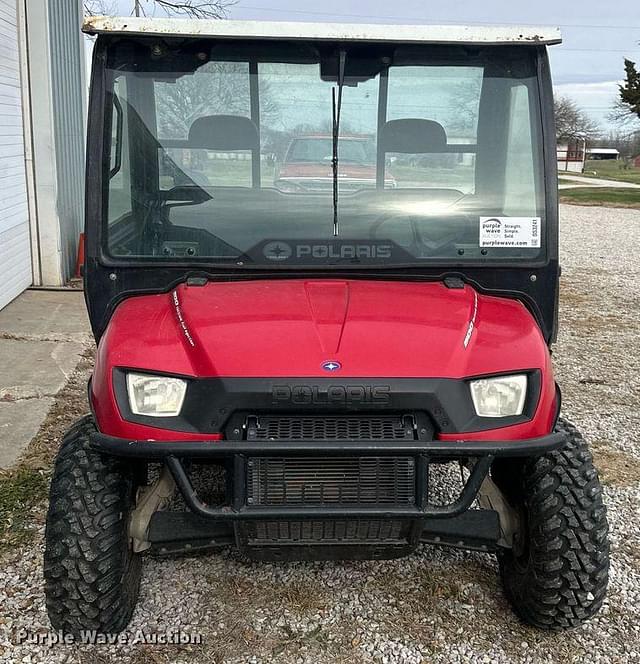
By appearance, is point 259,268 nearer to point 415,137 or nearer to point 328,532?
point 415,137

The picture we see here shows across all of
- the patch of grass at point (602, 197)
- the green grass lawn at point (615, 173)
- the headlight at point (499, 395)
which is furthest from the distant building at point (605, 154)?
the headlight at point (499, 395)

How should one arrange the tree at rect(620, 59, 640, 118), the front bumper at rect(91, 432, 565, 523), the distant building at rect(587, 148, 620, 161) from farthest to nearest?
the distant building at rect(587, 148, 620, 161) < the tree at rect(620, 59, 640, 118) < the front bumper at rect(91, 432, 565, 523)

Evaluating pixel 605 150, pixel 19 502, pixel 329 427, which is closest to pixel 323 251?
pixel 329 427

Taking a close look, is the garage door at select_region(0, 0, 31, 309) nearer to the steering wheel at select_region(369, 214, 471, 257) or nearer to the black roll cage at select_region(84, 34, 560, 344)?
the black roll cage at select_region(84, 34, 560, 344)

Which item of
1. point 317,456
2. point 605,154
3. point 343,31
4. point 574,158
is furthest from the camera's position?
point 605,154

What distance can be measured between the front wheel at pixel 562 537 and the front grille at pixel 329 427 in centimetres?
56

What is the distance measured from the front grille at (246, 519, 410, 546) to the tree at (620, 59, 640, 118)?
33541 millimetres

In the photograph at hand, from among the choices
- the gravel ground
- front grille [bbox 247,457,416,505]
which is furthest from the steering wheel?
the gravel ground

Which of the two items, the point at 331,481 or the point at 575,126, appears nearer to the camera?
the point at 331,481

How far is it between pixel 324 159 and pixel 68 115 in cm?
701

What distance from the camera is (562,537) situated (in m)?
2.47

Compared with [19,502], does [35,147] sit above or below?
above

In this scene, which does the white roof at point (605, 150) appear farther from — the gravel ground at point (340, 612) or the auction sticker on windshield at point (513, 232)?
the gravel ground at point (340, 612)

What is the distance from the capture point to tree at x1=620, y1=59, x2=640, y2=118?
31.9 metres
